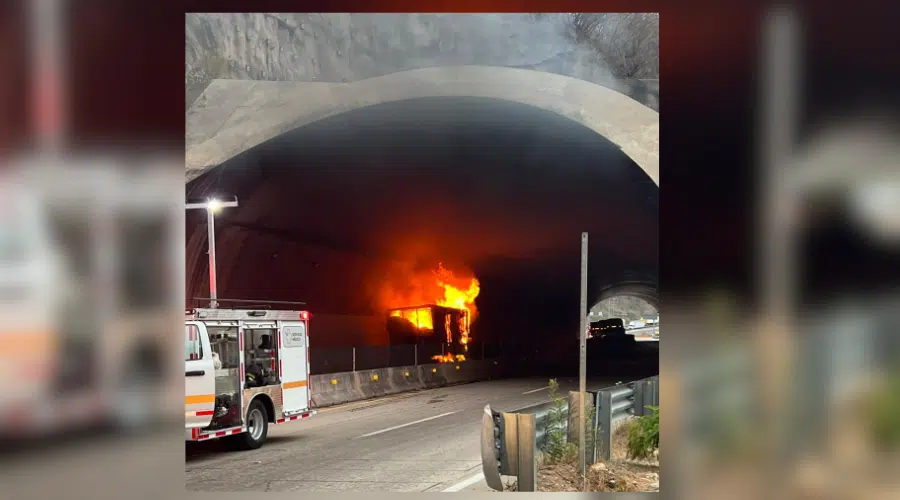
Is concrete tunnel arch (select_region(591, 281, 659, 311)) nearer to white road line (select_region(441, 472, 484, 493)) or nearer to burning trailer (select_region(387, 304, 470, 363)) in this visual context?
burning trailer (select_region(387, 304, 470, 363))

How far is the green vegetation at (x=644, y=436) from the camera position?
35.3 feet

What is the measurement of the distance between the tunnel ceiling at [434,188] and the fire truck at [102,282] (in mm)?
8863

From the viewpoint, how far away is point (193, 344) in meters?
13.0

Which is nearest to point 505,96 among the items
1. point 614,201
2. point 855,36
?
point 855,36

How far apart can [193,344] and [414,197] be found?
15.0 m

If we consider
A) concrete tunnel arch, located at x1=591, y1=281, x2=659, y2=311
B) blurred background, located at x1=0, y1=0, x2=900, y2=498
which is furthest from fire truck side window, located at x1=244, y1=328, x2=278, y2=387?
concrete tunnel arch, located at x1=591, y1=281, x2=659, y2=311

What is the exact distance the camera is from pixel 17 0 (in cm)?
777

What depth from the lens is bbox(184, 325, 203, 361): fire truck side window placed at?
13.0 m

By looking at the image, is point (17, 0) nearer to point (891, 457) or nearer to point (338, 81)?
point (338, 81)

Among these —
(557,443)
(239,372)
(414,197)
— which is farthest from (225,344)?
(414,197)

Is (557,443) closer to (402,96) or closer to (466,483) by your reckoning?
(466,483)

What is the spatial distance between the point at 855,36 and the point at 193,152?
27.3 feet

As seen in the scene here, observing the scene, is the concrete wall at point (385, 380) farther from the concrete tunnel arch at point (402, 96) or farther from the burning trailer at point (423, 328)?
the concrete tunnel arch at point (402, 96)

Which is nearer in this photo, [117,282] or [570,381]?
[117,282]
